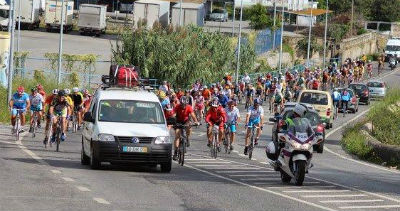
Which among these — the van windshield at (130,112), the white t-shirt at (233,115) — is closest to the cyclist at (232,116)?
the white t-shirt at (233,115)

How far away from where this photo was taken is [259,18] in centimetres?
12238

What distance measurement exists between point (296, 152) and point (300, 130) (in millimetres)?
446

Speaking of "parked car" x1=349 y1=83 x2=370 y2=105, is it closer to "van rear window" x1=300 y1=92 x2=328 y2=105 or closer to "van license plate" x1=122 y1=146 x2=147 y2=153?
"van rear window" x1=300 y1=92 x2=328 y2=105

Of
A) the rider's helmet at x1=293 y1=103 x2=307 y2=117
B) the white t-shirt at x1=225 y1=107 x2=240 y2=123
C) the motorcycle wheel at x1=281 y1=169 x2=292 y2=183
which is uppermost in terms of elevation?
the rider's helmet at x1=293 y1=103 x2=307 y2=117

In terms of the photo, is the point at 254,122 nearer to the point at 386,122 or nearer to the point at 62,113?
the point at 62,113

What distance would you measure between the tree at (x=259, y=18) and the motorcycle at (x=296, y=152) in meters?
95.5

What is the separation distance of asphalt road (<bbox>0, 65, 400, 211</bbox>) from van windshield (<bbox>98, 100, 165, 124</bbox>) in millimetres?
1048

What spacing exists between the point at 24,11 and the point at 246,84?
33.8 metres

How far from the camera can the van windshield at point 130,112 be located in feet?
92.3

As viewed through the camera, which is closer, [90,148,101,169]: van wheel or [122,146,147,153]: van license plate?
[122,146,147,153]: van license plate

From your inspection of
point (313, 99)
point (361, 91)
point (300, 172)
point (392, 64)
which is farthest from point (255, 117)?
point (392, 64)

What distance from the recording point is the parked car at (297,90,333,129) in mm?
54156

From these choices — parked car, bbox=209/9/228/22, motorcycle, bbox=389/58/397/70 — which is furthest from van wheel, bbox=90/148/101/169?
parked car, bbox=209/9/228/22

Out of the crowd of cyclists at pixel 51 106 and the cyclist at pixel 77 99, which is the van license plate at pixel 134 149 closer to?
the crowd of cyclists at pixel 51 106
